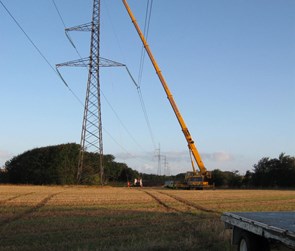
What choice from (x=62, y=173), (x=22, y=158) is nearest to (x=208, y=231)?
(x=62, y=173)

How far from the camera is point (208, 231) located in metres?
13.9

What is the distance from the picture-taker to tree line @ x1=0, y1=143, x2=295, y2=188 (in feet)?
296

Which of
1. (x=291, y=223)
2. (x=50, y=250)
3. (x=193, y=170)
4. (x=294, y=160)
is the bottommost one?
(x=50, y=250)

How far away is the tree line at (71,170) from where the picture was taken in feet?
296

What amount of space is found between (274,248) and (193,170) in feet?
174

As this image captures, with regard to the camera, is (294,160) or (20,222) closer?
(20,222)

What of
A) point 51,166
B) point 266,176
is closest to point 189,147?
point 266,176

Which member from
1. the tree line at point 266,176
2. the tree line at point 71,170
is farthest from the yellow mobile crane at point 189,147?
the tree line at point 266,176

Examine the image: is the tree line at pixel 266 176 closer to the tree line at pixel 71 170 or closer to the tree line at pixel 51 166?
the tree line at pixel 71 170

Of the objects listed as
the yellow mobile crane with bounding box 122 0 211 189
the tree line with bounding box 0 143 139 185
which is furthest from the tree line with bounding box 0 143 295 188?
the yellow mobile crane with bounding box 122 0 211 189

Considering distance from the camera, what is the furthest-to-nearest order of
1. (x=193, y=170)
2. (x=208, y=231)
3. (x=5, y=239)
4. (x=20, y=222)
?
(x=193, y=170) → (x=20, y=222) → (x=208, y=231) → (x=5, y=239)

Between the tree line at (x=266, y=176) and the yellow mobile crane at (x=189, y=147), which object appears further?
the tree line at (x=266, y=176)

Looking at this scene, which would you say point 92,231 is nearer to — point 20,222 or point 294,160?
point 20,222

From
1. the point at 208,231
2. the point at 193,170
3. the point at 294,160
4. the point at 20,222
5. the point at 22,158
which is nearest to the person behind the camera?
the point at 208,231
